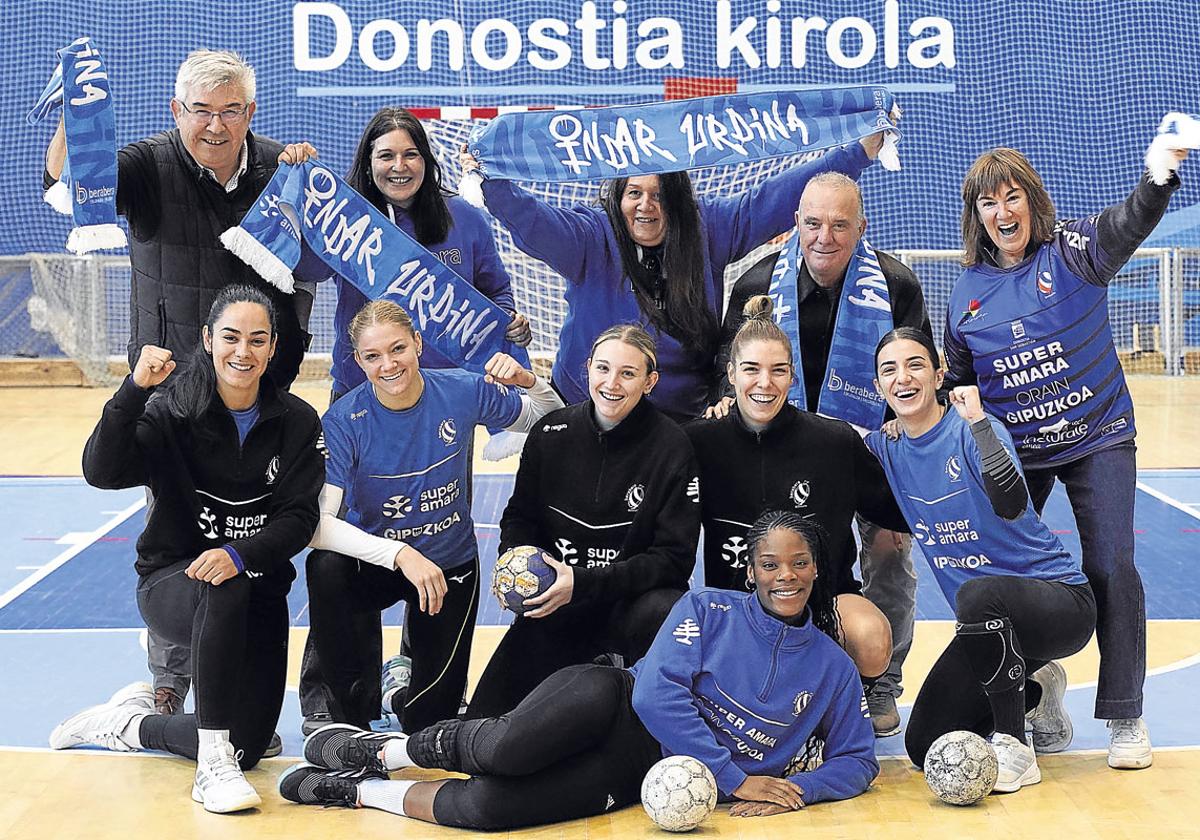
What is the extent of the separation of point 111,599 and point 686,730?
10.9 ft

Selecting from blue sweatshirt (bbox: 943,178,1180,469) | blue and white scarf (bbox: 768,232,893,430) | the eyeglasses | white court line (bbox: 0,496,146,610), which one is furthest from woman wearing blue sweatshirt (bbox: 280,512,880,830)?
white court line (bbox: 0,496,146,610)

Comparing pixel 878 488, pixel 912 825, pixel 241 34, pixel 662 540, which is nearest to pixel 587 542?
pixel 662 540

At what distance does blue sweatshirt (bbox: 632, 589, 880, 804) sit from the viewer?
3.82 meters

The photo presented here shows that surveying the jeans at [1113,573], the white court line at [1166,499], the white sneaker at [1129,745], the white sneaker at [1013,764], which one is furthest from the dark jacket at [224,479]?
the white court line at [1166,499]

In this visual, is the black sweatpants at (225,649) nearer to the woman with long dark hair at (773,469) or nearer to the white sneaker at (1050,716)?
the woman with long dark hair at (773,469)

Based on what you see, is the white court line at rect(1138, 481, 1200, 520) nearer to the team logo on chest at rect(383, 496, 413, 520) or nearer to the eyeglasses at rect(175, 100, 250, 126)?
the team logo on chest at rect(383, 496, 413, 520)

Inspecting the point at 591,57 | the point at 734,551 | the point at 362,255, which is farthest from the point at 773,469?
the point at 591,57

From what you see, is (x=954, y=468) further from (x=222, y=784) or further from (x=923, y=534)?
(x=222, y=784)

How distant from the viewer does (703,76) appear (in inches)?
523

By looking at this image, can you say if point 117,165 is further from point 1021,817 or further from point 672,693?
point 1021,817

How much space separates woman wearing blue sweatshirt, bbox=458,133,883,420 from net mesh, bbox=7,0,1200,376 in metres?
8.53

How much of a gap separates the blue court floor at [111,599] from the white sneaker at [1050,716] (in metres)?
0.07

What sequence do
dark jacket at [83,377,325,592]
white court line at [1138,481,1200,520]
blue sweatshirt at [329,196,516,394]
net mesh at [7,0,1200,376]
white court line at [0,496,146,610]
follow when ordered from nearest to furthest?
dark jacket at [83,377,325,592] → blue sweatshirt at [329,196,516,394] → white court line at [0,496,146,610] → white court line at [1138,481,1200,520] → net mesh at [7,0,1200,376]

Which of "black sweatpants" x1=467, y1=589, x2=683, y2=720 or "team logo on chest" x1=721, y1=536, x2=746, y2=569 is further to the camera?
"team logo on chest" x1=721, y1=536, x2=746, y2=569
